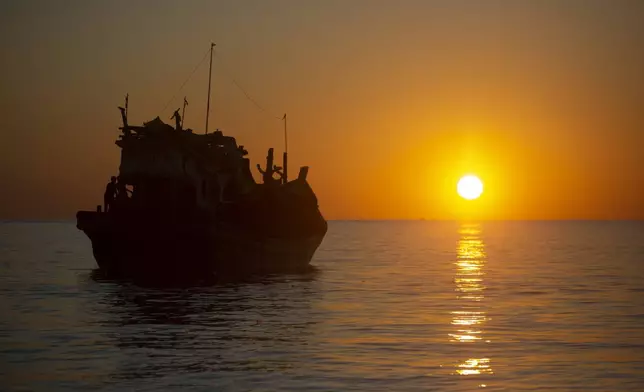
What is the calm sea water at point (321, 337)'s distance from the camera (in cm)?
2177

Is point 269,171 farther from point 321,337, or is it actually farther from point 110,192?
point 321,337

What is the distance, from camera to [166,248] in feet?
171

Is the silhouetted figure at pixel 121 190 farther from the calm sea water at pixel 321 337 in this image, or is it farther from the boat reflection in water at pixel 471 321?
the boat reflection in water at pixel 471 321

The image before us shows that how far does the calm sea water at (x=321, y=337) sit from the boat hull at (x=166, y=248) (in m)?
1.93

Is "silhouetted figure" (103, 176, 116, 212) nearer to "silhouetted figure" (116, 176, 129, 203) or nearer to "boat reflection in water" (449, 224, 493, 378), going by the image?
"silhouetted figure" (116, 176, 129, 203)

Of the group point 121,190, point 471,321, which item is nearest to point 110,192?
point 121,190

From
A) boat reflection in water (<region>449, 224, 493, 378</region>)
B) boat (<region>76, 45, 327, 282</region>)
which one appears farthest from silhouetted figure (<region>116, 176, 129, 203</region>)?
boat reflection in water (<region>449, 224, 493, 378</region>)

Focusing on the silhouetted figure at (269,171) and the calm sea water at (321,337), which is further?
the silhouetted figure at (269,171)

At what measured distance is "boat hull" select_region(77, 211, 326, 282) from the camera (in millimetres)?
51656

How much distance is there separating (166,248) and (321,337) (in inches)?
948

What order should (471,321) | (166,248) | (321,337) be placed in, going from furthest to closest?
(166,248) < (471,321) < (321,337)

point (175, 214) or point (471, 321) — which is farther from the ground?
point (175, 214)

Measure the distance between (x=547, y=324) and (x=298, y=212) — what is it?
Answer: 33448mm

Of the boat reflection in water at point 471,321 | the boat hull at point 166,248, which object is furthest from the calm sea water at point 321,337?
the boat hull at point 166,248
